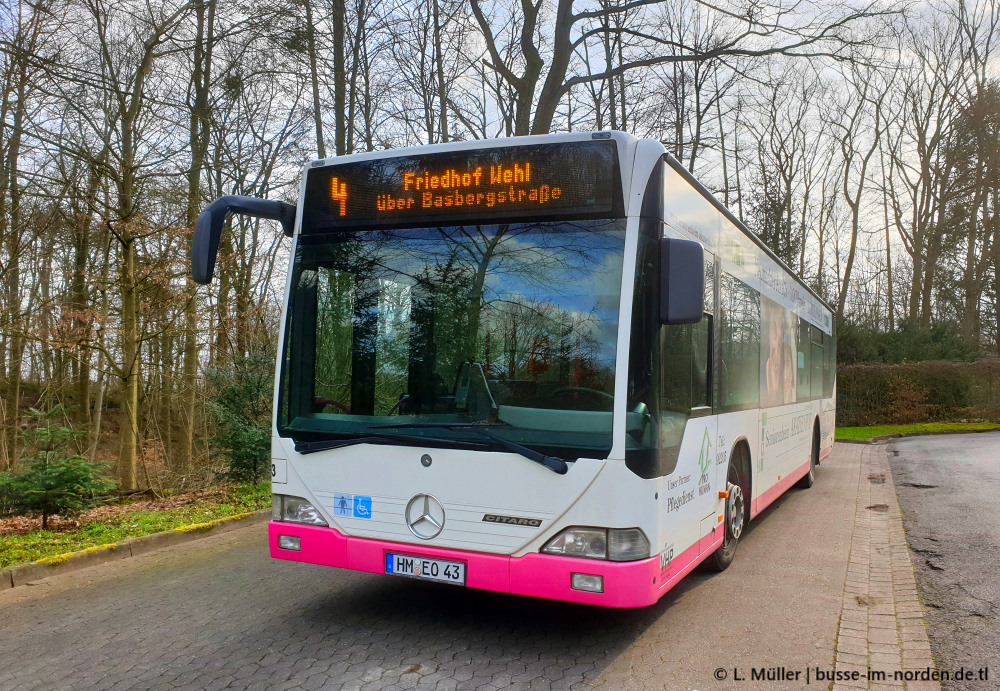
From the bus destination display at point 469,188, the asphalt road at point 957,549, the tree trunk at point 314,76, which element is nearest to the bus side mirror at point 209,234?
the bus destination display at point 469,188

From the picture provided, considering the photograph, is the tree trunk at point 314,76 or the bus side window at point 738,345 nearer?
the bus side window at point 738,345

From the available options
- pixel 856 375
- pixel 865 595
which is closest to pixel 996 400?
pixel 856 375

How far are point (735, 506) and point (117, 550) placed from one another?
17.7 feet

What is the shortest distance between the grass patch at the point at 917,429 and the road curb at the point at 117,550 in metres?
18.4

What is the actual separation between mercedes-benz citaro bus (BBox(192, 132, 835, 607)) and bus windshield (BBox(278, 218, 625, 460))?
0.01 metres

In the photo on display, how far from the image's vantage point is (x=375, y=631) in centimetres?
495

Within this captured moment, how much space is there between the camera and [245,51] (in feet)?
46.7

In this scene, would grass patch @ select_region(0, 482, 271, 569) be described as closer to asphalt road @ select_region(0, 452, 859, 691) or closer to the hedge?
asphalt road @ select_region(0, 452, 859, 691)

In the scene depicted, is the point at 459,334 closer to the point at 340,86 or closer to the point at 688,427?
the point at 688,427

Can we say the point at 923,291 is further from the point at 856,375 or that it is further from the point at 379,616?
the point at 379,616

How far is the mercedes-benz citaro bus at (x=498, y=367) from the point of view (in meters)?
4.38

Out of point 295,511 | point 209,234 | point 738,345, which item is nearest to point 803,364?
point 738,345

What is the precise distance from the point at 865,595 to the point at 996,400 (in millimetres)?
23211

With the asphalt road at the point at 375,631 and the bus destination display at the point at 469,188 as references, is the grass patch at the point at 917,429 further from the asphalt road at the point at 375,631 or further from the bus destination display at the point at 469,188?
the bus destination display at the point at 469,188
